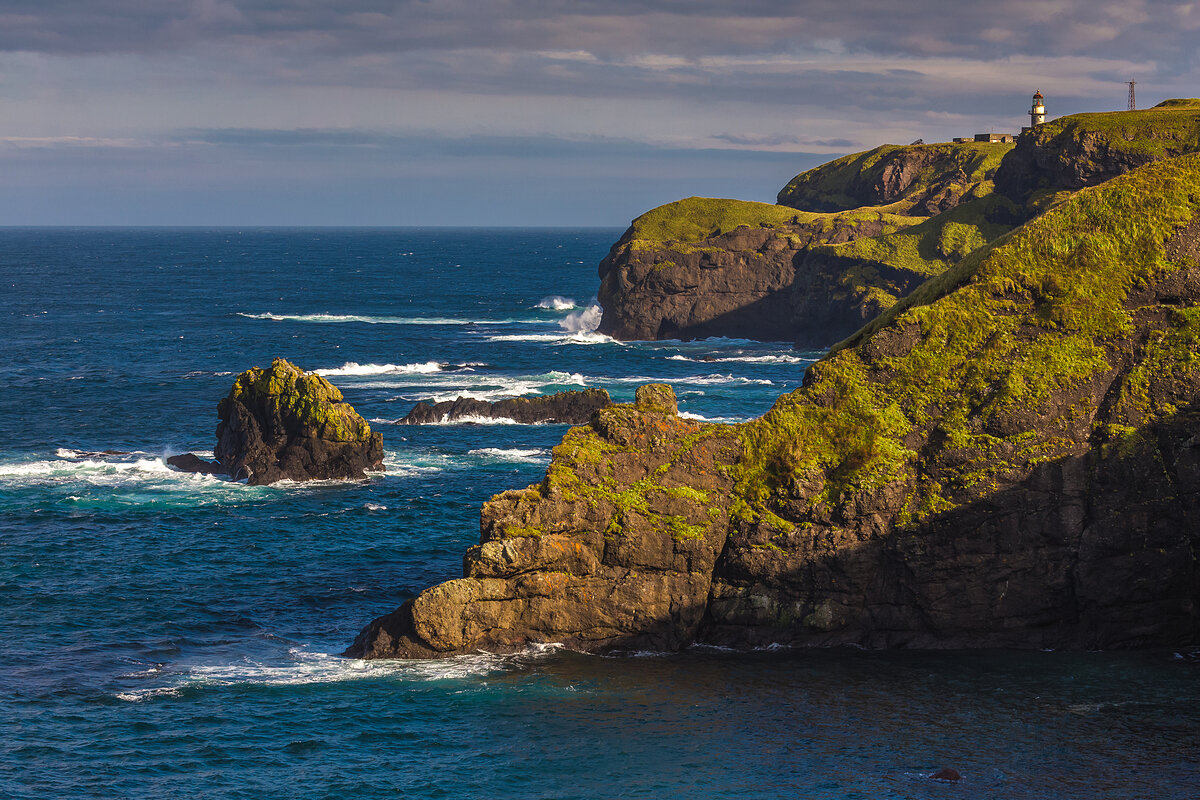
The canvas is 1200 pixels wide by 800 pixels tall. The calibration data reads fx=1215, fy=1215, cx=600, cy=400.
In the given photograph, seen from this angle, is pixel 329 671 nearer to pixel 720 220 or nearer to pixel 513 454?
pixel 513 454

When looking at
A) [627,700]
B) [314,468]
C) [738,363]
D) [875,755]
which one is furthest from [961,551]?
[738,363]

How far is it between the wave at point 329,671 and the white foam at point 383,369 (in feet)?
254

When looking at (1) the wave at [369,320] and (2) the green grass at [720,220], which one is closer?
(2) the green grass at [720,220]

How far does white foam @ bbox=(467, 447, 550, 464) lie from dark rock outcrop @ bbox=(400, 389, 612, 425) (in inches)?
419

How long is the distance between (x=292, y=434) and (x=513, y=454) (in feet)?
49.5

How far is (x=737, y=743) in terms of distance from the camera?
128ft

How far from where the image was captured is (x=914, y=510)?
4659cm

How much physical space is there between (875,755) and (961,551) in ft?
37.2

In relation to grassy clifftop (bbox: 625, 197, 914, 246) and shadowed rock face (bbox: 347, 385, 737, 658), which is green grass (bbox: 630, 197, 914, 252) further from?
shadowed rock face (bbox: 347, 385, 737, 658)

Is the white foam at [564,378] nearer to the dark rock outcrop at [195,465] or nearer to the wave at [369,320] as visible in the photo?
the dark rock outcrop at [195,465]

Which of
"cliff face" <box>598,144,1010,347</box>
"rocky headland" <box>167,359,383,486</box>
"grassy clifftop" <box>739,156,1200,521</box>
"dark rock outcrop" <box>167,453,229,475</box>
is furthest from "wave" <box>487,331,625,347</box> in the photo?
"grassy clifftop" <box>739,156,1200,521</box>

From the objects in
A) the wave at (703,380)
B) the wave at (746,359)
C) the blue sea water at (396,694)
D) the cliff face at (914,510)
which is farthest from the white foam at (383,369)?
the cliff face at (914,510)

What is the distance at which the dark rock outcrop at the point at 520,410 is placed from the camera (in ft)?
314

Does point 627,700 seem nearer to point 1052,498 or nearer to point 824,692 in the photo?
point 824,692
